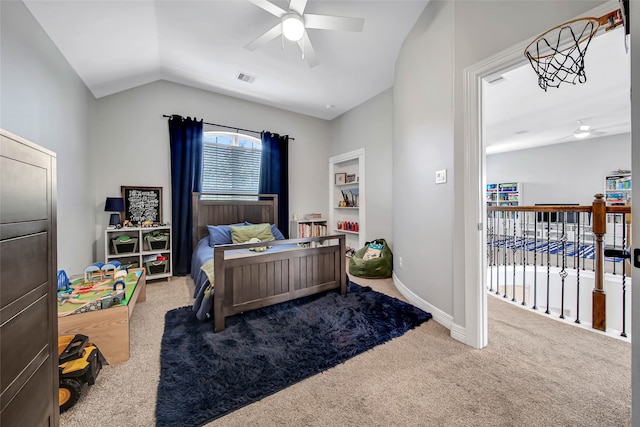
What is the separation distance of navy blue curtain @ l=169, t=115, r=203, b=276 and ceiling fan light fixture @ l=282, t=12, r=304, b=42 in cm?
229

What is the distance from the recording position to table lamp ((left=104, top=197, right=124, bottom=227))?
308cm

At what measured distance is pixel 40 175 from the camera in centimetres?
88

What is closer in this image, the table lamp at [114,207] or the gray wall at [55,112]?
the gray wall at [55,112]

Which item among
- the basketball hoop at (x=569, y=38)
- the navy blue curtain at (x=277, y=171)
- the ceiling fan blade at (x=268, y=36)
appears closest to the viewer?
the basketball hoop at (x=569, y=38)

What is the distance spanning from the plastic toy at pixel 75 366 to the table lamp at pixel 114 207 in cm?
198

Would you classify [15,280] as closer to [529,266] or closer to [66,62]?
[66,62]

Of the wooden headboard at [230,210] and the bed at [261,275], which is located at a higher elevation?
the wooden headboard at [230,210]

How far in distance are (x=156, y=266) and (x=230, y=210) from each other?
1.25m

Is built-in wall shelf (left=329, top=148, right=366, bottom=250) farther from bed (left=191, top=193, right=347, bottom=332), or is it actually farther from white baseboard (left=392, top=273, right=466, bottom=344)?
bed (left=191, top=193, right=347, bottom=332)

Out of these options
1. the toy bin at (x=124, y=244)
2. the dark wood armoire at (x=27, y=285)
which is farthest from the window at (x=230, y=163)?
the dark wood armoire at (x=27, y=285)

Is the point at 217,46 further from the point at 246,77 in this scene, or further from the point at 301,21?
the point at 301,21

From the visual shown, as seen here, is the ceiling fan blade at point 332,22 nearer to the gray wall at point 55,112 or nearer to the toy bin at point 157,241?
the gray wall at point 55,112

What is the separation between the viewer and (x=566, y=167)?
654 centimetres

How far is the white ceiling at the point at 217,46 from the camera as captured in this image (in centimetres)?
216
